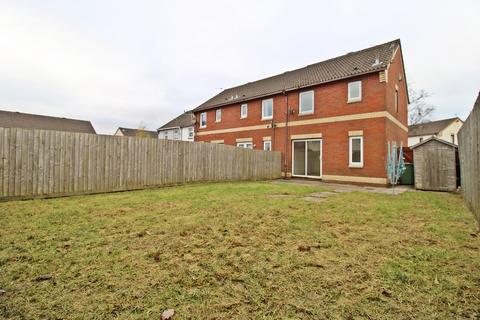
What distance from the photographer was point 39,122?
1346 inches

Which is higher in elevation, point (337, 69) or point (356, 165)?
point (337, 69)

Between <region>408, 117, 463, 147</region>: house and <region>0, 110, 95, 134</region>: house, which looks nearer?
<region>0, 110, 95, 134</region>: house

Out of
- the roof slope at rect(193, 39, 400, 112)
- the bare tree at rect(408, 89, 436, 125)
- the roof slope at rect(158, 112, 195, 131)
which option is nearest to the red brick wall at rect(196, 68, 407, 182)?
the roof slope at rect(193, 39, 400, 112)

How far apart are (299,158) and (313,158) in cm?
102

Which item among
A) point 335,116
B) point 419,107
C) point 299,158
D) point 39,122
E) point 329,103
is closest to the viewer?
point 335,116

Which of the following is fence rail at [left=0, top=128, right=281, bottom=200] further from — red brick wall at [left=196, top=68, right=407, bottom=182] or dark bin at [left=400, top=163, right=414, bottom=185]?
dark bin at [left=400, top=163, right=414, bottom=185]

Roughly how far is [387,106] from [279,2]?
7.83 m

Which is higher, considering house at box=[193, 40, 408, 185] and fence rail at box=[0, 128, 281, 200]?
house at box=[193, 40, 408, 185]

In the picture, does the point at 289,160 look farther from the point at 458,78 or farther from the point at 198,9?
the point at 458,78

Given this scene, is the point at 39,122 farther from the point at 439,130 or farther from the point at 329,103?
the point at 439,130

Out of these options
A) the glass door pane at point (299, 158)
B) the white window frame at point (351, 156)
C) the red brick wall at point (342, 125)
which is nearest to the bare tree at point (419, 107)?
the red brick wall at point (342, 125)

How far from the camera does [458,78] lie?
21.1 metres

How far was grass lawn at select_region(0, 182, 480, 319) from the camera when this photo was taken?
70.1 inches

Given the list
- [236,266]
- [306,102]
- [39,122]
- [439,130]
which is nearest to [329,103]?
[306,102]
